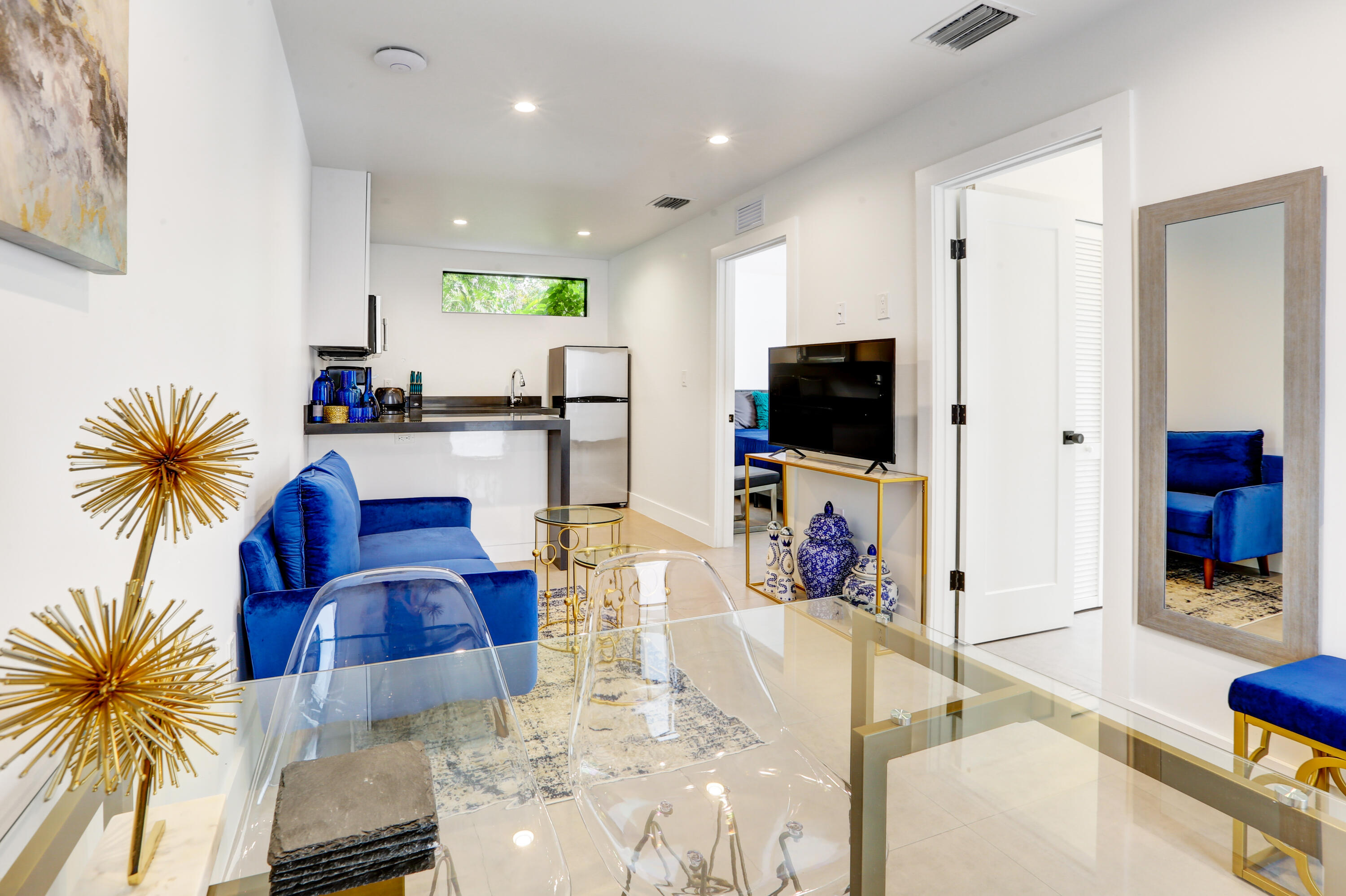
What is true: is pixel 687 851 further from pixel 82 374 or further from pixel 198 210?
pixel 198 210

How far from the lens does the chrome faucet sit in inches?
296

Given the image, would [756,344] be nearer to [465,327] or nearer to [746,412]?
[746,412]

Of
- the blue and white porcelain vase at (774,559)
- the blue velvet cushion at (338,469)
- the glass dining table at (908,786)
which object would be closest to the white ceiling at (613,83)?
the blue velvet cushion at (338,469)

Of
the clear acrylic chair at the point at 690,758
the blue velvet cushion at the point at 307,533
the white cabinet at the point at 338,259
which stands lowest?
the clear acrylic chair at the point at 690,758

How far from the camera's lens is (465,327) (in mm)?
7367

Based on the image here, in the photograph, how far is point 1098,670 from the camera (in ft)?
10.2

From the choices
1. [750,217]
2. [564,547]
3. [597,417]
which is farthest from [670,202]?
[564,547]

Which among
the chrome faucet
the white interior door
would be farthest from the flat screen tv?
the chrome faucet

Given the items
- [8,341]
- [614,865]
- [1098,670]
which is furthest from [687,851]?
[1098,670]

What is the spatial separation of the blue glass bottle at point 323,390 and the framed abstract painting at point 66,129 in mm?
3583

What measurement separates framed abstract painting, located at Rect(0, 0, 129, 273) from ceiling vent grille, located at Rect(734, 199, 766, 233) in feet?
13.2

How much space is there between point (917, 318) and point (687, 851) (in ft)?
9.44

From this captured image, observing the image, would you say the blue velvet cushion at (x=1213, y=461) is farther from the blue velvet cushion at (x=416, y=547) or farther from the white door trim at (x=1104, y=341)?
the blue velvet cushion at (x=416, y=547)

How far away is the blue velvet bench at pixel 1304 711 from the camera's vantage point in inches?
64.0
